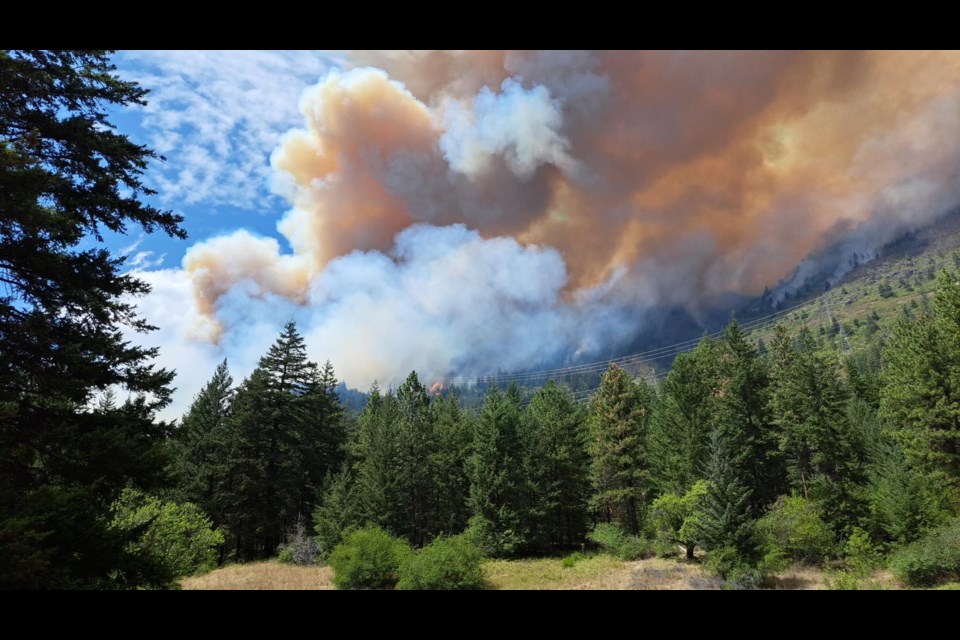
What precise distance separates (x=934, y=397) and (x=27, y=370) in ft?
158

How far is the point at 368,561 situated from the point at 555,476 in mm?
24925

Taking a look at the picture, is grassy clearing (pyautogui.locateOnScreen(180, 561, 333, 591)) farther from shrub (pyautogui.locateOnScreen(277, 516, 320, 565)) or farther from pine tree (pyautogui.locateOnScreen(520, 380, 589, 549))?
pine tree (pyautogui.locateOnScreen(520, 380, 589, 549))

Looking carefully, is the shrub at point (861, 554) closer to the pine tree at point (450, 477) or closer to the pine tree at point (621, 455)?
the pine tree at point (621, 455)

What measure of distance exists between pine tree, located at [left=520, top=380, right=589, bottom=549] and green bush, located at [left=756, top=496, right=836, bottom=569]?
17743mm

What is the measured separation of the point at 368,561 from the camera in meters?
27.6

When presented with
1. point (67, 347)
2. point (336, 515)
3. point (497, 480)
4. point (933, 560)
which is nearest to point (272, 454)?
point (336, 515)

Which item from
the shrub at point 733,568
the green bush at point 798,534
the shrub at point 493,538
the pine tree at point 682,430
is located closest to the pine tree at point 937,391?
the green bush at point 798,534

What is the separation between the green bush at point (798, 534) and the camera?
30.4 m

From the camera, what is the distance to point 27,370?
10.3 m

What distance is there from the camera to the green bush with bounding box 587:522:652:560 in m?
37.9

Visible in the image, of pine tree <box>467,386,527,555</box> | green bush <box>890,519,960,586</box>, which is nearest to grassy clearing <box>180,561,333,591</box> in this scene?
pine tree <box>467,386,527,555</box>

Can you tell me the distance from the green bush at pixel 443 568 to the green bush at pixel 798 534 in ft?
58.8

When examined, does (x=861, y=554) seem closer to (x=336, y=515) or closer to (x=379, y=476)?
(x=379, y=476)
